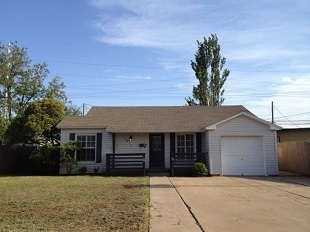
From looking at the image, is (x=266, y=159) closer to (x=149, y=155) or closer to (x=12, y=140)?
(x=149, y=155)

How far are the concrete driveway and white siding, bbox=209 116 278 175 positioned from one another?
19.6ft

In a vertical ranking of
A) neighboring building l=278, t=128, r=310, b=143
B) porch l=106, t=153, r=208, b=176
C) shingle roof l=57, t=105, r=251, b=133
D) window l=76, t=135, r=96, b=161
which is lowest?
porch l=106, t=153, r=208, b=176

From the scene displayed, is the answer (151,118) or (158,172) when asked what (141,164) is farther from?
(151,118)

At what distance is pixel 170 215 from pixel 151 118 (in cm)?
1379

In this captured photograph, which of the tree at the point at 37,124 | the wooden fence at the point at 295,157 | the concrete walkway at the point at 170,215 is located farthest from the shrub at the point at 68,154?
the wooden fence at the point at 295,157

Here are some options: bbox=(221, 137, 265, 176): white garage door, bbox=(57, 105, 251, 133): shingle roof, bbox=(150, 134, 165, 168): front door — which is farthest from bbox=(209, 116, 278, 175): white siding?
bbox=(150, 134, 165, 168): front door

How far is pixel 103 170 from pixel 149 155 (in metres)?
2.88

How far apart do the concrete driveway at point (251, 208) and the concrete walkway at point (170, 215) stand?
0.22 meters

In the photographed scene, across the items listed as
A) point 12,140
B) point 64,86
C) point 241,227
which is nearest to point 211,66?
point 64,86

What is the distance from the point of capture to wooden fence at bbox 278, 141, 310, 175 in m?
17.0

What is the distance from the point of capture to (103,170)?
19.0m

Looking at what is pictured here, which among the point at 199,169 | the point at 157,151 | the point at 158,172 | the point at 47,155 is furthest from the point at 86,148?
the point at 199,169

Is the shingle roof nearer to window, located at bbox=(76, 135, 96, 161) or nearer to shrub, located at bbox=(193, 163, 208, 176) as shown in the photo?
window, located at bbox=(76, 135, 96, 161)

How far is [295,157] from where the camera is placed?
61.4 feet
